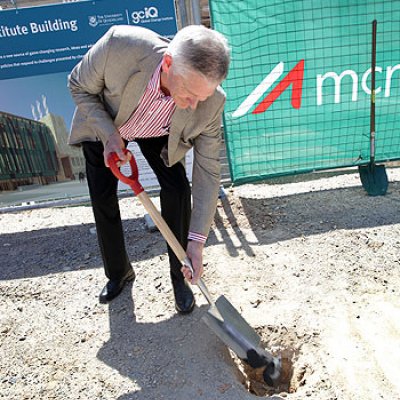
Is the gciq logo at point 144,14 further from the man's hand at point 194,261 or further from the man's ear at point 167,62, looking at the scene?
the man's hand at point 194,261

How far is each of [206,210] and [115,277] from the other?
97 cm

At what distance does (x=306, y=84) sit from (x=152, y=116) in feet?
7.37

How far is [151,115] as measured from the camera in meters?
1.95

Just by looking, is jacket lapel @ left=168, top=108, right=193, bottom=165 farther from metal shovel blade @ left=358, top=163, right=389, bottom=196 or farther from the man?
metal shovel blade @ left=358, top=163, right=389, bottom=196

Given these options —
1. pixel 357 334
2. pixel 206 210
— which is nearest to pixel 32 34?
pixel 206 210

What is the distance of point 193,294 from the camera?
2.52m

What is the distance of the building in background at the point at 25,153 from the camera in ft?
13.0

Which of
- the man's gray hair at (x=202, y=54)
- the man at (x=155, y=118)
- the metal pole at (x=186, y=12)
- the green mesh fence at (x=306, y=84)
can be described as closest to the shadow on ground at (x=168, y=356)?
the man at (x=155, y=118)

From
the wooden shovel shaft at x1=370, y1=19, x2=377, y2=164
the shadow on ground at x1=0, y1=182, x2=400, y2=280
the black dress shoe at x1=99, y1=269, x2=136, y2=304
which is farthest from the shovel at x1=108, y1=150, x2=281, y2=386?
the wooden shovel shaft at x1=370, y1=19, x2=377, y2=164

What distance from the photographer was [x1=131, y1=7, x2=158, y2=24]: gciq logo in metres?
3.61

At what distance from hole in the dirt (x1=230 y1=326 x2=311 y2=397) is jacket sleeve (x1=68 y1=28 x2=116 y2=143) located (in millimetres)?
1353

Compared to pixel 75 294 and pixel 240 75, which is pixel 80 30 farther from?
pixel 75 294

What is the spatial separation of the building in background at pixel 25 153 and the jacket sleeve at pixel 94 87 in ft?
7.18

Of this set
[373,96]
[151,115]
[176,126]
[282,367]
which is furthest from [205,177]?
[373,96]
